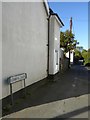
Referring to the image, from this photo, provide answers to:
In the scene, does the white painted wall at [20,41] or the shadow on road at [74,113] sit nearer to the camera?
the shadow on road at [74,113]

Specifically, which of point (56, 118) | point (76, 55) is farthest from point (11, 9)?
point (76, 55)

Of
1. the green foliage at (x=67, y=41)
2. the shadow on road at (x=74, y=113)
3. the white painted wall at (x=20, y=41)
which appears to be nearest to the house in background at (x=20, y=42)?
the white painted wall at (x=20, y=41)

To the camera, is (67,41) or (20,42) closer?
(20,42)

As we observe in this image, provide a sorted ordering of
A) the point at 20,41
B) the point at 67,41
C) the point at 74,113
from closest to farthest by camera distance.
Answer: the point at 74,113 → the point at 20,41 → the point at 67,41

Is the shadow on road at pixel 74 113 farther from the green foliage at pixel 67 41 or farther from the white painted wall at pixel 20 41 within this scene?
the green foliage at pixel 67 41

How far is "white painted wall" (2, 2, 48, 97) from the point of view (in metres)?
8.23

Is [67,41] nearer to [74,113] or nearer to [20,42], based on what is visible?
[20,42]

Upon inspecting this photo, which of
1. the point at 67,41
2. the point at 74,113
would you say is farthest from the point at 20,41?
the point at 67,41

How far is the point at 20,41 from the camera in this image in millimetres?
9961

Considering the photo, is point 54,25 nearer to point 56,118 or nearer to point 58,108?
point 58,108

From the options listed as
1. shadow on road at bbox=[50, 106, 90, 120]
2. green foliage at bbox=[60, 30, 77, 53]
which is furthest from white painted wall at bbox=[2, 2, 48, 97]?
green foliage at bbox=[60, 30, 77, 53]

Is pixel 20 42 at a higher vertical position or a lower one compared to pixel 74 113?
higher

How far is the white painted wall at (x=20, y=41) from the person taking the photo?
823 cm

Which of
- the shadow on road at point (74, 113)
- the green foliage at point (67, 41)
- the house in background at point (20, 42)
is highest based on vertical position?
the green foliage at point (67, 41)
